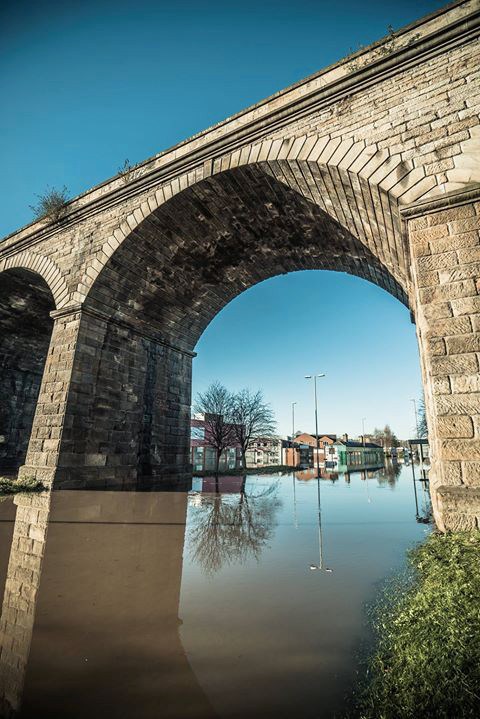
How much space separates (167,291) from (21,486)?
663 cm

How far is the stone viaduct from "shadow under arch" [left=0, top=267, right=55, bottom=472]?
0.66ft

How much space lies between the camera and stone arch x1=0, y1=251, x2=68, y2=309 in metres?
9.91

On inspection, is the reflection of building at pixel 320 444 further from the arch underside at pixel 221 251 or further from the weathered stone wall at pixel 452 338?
the weathered stone wall at pixel 452 338

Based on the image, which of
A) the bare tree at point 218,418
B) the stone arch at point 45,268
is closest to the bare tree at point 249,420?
the bare tree at point 218,418

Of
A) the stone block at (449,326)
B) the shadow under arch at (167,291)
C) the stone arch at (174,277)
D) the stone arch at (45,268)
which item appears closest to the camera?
the stone block at (449,326)

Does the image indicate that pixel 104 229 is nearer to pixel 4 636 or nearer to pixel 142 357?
pixel 142 357

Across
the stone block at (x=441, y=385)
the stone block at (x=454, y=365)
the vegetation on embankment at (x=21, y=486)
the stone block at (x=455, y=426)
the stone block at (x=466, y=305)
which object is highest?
the stone block at (x=466, y=305)

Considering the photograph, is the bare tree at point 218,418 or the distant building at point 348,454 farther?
the distant building at point 348,454

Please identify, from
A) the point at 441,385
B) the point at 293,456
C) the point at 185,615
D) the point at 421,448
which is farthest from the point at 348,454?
the point at 185,615

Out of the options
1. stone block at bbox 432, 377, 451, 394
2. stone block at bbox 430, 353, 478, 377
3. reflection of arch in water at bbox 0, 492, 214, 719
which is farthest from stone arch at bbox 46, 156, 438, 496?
reflection of arch in water at bbox 0, 492, 214, 719

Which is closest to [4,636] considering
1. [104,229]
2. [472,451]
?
[472,451]

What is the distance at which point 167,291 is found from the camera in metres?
10.9

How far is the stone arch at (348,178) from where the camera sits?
5512mm

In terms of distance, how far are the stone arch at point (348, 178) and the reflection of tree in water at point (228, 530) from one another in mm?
5456
